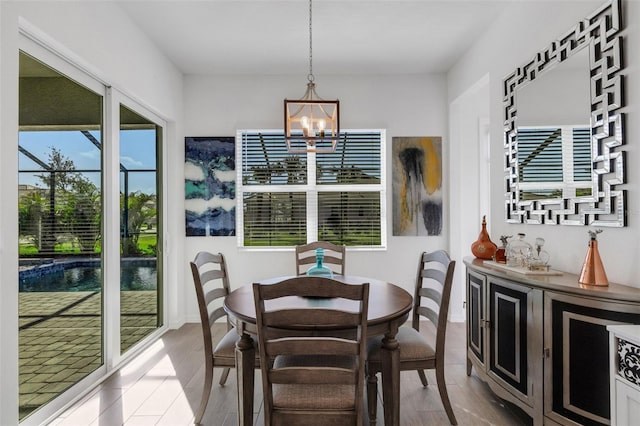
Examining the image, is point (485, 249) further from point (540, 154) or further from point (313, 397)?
point (313, 397)

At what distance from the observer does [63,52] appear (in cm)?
237

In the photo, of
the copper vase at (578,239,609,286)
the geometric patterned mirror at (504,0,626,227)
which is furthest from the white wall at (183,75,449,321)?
the copper vase at (578,239,609,286)

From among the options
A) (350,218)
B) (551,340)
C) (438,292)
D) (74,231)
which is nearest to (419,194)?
(350,218)

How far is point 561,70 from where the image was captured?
7.61 feet

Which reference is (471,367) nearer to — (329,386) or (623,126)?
(329,386)

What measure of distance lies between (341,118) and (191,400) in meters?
3.25

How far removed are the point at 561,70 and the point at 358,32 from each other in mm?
1736

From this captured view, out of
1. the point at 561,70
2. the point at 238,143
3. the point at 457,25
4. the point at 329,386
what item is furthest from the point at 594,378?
the point at 238,143

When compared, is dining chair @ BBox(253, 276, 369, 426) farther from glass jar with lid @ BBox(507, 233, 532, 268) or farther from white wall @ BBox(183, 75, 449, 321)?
white wall @ BBox(183, 75, 449, 321)

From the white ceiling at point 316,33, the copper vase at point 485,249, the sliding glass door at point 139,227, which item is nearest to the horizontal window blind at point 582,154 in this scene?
the copper vase at point 485,249

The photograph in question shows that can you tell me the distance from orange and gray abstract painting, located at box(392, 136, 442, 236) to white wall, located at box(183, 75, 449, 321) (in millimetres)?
100

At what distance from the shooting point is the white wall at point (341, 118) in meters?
4.32

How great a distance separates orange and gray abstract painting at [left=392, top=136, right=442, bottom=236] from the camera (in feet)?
14.1

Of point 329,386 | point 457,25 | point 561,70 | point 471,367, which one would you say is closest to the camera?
point 329,386
